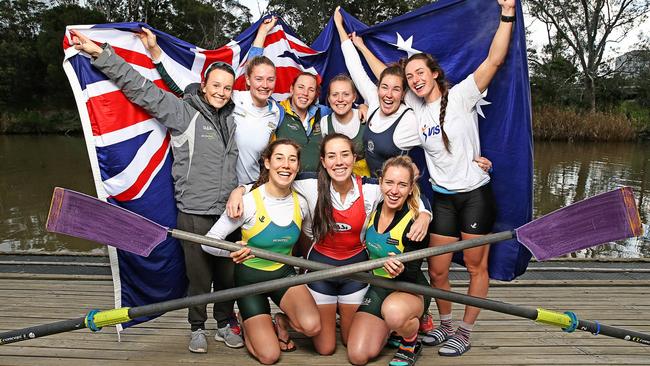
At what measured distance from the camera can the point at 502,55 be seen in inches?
110

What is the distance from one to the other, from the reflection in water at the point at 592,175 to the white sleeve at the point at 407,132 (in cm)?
441

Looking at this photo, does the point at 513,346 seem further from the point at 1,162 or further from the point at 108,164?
the point at 1,162

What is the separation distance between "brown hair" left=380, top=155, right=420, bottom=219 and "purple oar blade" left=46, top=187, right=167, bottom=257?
127 centimetres

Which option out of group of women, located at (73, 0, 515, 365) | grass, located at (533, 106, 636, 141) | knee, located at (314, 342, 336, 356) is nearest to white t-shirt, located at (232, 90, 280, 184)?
group of women, located at (73, 0, 515, 365)

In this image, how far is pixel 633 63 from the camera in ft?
87.0

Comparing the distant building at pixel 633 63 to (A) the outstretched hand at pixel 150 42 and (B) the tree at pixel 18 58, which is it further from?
(B) the tree at pixel 18 58

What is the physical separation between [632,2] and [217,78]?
30.2 meters

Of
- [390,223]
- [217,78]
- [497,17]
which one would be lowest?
[390,223]

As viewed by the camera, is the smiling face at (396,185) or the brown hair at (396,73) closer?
the smiling face at (396,185)

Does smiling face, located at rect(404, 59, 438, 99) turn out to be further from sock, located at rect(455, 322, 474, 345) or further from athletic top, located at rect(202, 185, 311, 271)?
sock, located at rect(455, 322, 474, 345)

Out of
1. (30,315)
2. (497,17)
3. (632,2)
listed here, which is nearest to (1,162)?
(30,315)

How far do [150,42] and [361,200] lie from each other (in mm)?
1691

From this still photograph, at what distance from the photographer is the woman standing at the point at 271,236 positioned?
279 cm

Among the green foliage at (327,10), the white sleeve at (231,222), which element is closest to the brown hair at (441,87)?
the white sleeve at (231,222)
